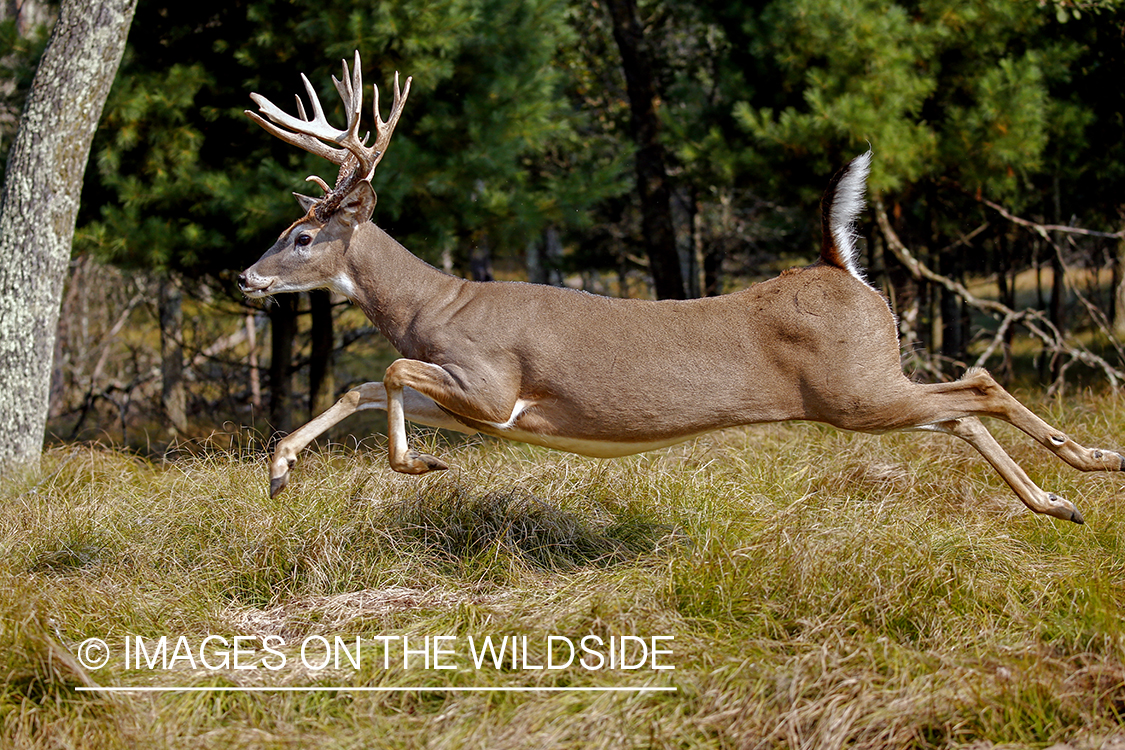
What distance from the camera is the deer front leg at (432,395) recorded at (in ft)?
15.0

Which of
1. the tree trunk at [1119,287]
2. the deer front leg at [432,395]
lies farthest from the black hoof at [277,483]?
the tree trunk at [1119,287]

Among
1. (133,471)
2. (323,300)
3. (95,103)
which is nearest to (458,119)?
(323,300)

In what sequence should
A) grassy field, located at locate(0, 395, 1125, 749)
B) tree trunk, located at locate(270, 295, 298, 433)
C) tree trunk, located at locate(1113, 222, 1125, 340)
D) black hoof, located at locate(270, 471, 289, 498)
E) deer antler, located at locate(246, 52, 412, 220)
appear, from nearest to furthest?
grassy field, located at locate(0, 395, 1125, 749) → black hoof, located at locate(270, 471, 289, 498) → deer antler, located at locate(246, 52, 412, 220) → tree trunk, located at locate(270, 295, 298, 433) → tree trunk, located at locate(1113, 222, 1125, 340)

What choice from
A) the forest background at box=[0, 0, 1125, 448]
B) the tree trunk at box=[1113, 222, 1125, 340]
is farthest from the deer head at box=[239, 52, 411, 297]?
the tree trunk at box=[1113, 222, 1125, 340]

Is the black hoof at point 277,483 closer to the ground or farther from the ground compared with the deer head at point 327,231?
closer to the ground

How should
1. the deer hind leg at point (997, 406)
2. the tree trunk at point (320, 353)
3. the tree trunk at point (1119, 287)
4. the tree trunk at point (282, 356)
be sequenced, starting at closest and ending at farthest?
the deer hind leg at point (997, 406) → the tree trunk at point (282, 356) → the tree trunk at point (320, 353) → the tree trunk at point (1119, 287)

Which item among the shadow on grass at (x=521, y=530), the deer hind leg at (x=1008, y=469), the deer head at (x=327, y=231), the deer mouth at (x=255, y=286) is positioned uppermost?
the deer head at (x=327, y=231)

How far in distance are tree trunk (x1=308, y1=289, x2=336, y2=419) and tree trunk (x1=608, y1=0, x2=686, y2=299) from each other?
10.5 ft

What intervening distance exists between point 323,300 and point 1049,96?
6.91 metres

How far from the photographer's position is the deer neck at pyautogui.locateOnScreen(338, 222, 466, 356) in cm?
505

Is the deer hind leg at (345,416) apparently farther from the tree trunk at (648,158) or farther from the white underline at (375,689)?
the tree trunk at (648,158)

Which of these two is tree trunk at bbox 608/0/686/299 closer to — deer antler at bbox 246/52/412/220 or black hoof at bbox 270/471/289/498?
deer antler at bbox 246/52/412/220

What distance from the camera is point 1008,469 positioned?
189 inches

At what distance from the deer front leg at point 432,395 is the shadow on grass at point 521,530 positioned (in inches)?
31.3
